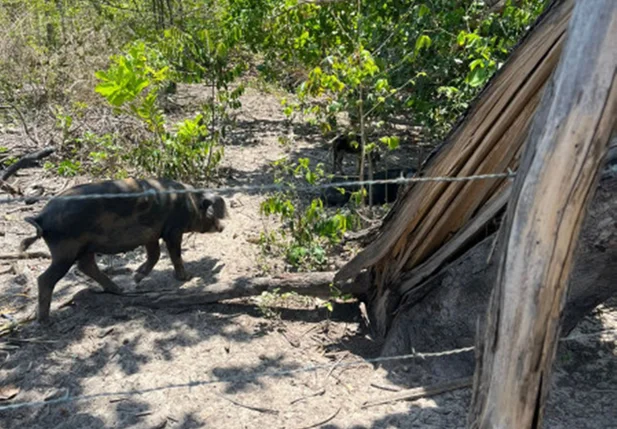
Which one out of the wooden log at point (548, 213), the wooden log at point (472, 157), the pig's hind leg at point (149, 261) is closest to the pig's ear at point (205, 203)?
the pig's hind leg at point (149, 261)

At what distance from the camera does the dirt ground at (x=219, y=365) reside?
12.5 feet

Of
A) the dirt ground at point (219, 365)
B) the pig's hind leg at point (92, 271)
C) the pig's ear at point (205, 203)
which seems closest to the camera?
the dirt ground at point (219, 365)

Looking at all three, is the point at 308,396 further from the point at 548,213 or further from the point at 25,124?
the point at 25,124

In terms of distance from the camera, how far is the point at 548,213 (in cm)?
200

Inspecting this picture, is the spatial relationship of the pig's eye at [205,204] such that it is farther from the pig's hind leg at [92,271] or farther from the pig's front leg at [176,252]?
the pig's hind leg at [92,271]

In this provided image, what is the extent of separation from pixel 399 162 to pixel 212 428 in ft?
20.1

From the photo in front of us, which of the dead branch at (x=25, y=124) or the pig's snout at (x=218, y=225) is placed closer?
the pig's snout at (x=218, y=225)

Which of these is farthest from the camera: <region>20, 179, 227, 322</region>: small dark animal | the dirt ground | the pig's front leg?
the pig's front leg

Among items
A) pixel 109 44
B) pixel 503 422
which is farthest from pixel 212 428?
pixel 109 44

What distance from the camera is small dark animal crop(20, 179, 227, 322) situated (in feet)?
15.4

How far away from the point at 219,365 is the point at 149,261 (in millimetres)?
1612

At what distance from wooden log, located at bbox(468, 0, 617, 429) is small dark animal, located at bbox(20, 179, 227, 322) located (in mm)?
3223

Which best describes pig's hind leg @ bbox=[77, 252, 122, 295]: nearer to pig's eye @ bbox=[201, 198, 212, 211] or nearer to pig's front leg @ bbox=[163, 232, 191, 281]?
pig's front leg @ bbox=[163, 232, 191, 281]

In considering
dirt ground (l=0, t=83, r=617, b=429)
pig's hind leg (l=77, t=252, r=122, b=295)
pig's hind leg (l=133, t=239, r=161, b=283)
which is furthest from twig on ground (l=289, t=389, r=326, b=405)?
pig's hind leg (l=133, t=239, r=161, b=283)
